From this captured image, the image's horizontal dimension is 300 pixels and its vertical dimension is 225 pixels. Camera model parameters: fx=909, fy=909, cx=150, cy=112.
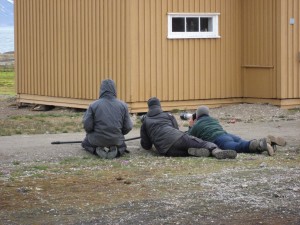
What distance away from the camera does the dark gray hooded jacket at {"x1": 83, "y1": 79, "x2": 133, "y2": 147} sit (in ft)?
44.5

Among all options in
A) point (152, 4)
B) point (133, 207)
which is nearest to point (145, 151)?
point (133, 207)

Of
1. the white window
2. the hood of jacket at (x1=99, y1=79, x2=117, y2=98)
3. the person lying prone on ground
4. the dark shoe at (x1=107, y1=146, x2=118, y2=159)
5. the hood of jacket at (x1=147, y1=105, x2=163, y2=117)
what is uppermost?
the white window

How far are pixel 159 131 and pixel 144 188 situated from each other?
284cm

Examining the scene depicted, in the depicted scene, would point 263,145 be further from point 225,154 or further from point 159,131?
point 159,131

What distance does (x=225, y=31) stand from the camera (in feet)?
69.2

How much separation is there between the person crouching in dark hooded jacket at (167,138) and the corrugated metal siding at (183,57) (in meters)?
5.92

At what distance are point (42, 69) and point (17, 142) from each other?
7278 millimetres

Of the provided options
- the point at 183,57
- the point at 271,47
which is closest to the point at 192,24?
the point at 183,57

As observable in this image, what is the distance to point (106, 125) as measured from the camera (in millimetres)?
13578

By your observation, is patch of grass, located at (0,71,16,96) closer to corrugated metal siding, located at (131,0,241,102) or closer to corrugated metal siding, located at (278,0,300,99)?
corrugated metal siding, located at (131,0,241,102)

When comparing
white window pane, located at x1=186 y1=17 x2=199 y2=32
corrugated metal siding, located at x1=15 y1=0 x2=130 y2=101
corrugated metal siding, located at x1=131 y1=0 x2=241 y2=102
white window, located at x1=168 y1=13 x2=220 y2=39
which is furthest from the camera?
white window pane, located at x1=186 y1=17 x2=199 y2=32

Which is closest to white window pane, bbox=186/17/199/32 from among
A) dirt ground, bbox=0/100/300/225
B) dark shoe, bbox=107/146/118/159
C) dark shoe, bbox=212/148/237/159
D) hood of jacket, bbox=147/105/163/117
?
dirt ground, bbox=0/100/300/225

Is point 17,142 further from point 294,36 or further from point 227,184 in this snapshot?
point 294,36

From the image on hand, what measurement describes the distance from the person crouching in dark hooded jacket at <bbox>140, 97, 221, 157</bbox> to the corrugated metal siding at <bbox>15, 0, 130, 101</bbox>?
5.95 meters
